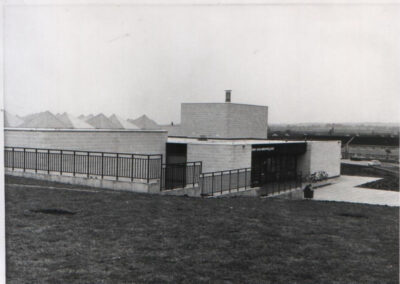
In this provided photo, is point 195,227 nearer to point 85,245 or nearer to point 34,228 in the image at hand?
point 85,245

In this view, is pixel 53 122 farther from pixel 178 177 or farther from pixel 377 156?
pixel 377 156

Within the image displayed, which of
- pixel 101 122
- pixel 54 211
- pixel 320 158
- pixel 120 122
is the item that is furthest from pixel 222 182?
pixel 320 158

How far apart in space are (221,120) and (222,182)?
1170cm

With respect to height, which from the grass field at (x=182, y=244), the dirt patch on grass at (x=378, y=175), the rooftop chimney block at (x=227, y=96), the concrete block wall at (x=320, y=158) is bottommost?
the dirt patch on grass at (x=378, y=175)

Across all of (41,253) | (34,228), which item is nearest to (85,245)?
(41,253)

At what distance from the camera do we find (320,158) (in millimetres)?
32312

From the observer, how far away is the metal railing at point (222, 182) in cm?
1700

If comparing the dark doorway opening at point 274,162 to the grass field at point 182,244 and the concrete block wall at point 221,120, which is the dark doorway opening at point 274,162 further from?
the grass field at point 182,244

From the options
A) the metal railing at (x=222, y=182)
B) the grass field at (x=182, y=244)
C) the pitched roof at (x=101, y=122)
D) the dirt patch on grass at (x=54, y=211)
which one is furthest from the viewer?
the pitched roof at (x=101, y=122)

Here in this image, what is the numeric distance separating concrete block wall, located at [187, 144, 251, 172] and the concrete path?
5008mm

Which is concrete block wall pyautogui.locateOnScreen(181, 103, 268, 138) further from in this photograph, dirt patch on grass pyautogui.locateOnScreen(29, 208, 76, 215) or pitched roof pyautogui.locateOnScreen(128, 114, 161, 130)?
dirt patch on grass pyautogui.locateOnScreen(29, 208, 76, 215)

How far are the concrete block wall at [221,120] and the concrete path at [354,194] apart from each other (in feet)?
24.0

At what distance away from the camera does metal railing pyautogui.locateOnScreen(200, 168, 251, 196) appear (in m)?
17.0

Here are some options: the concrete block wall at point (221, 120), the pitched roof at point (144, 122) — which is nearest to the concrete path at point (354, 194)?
the concrete block wall at point (221, 120)
